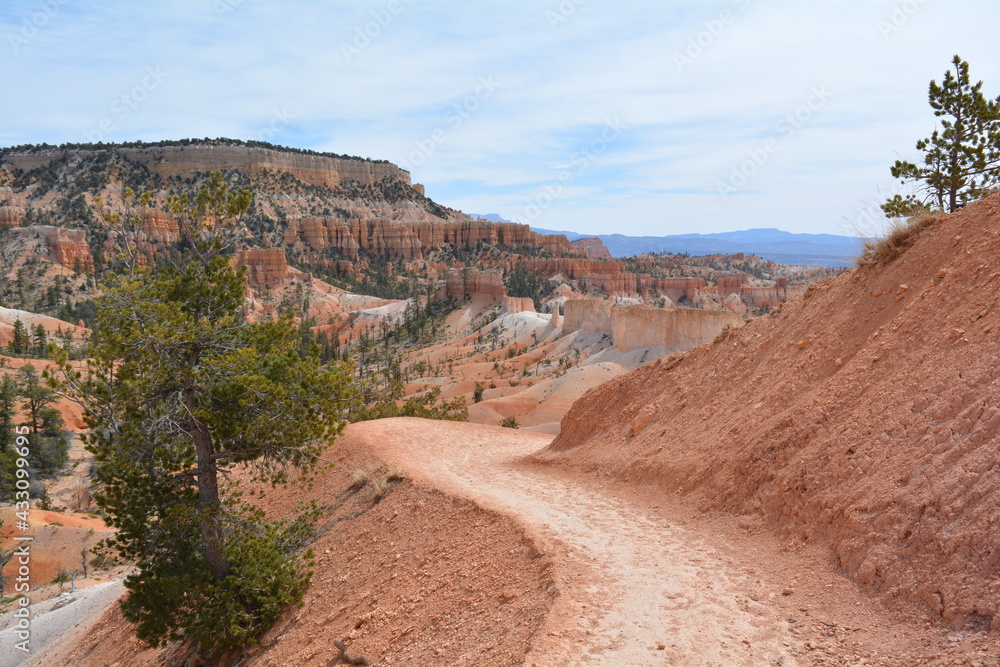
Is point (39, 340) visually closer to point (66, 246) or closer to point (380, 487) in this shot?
point (66, 246)

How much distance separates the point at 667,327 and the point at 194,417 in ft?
87.3

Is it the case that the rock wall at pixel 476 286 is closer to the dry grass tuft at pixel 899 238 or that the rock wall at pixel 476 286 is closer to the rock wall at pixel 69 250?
the rock wall at pixel 69 250

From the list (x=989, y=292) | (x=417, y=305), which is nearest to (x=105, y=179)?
(x=417, y=305)

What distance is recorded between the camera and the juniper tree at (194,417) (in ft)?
26.5

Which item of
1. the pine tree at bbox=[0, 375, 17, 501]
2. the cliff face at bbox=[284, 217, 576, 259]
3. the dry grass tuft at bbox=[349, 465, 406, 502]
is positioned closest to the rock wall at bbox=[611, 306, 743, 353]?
the dry grass tuft at bbox=[349, 465, 406, 502]

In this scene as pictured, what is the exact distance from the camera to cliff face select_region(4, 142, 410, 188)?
102312 mm

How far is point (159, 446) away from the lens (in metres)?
8.38

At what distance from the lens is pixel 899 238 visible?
31.7 feet

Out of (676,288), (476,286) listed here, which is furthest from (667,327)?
(676,288)

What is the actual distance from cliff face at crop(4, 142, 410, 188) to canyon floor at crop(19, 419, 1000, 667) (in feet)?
343

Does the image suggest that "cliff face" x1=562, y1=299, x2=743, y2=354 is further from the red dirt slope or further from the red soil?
the red soil

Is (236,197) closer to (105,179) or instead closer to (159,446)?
(159,446)

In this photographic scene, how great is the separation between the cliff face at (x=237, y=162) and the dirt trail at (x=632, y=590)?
10606 cm

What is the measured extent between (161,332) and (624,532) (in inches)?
239
